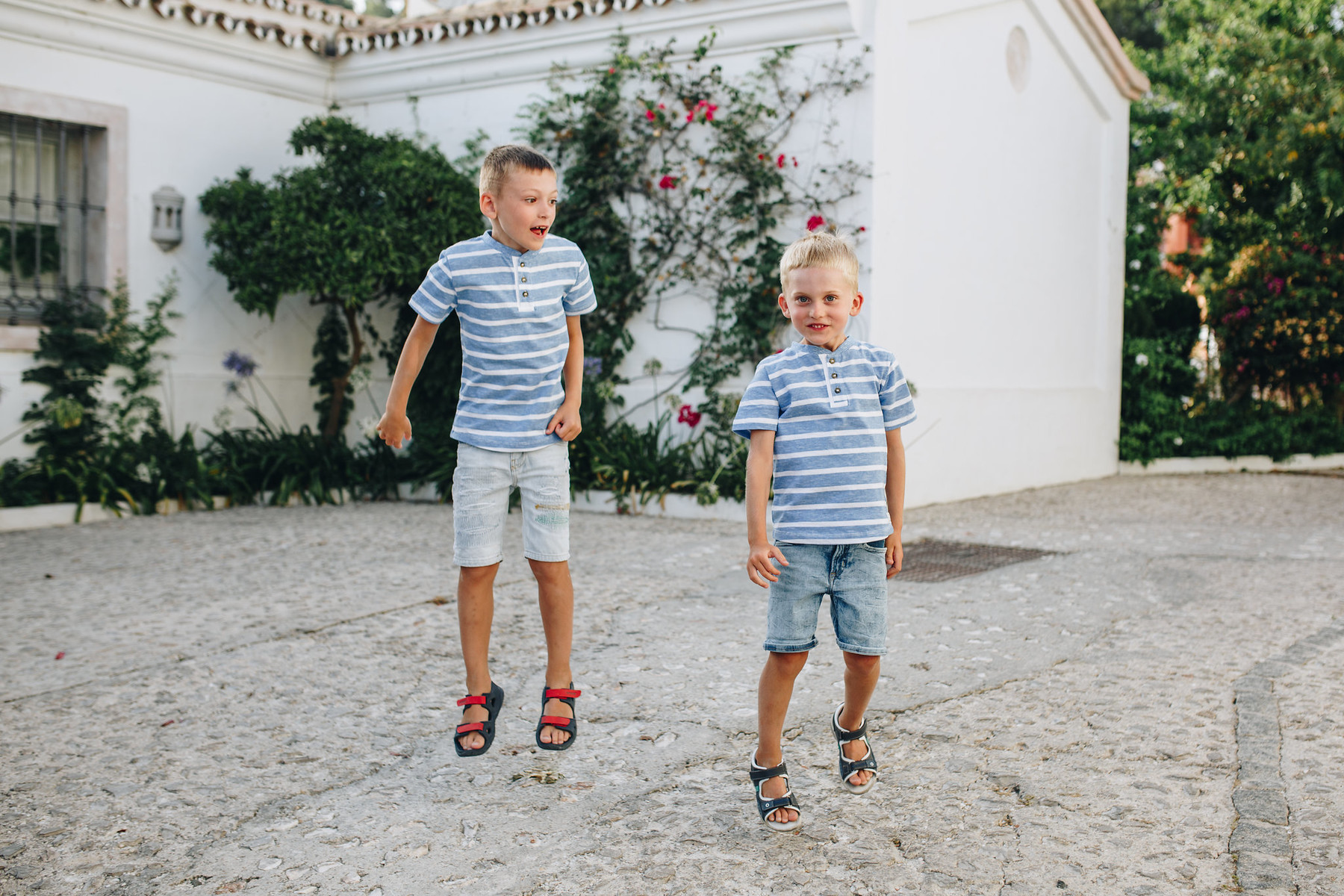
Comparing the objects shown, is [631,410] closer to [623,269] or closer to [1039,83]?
[623,269]

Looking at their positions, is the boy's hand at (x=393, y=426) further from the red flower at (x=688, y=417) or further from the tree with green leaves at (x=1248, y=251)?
the tree with green leaves at (x=1248, y=251)

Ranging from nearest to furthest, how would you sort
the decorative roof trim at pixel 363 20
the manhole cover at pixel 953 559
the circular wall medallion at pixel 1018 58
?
the manhole cover at pixel 953 559
the decorative roof trim at pixel 363 20
the circular wall medallion at pixel 1018 58

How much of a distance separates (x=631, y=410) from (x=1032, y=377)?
361 cm

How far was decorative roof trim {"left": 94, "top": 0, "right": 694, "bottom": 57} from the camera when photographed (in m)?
7.52

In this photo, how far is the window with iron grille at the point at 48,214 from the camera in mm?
7121

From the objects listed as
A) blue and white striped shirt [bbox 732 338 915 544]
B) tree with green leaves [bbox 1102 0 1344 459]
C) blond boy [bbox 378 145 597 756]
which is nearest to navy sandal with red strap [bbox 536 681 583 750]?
blond boy [bbox 378 145 597 756]

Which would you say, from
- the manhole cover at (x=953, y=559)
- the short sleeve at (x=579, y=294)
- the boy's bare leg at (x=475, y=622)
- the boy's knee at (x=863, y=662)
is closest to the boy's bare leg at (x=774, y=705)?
the boy's knee at (x=863, y=662)

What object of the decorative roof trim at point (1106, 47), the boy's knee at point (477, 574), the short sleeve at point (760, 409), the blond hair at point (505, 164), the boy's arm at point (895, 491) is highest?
the decorative roof trim at point (1106, 47)

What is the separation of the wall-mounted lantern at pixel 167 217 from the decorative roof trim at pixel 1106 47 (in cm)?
714

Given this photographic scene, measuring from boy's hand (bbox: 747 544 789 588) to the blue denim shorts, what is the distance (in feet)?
0.22

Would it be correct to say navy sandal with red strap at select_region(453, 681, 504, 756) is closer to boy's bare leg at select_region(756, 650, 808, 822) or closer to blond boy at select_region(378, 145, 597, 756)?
blond boy at select_region(378, 145, 597, 756)

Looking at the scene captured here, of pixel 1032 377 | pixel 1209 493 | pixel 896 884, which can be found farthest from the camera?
pixel 1032 377

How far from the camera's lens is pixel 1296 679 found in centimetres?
330

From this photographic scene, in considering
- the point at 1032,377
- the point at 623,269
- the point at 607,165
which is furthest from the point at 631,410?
the point at 1032,377
